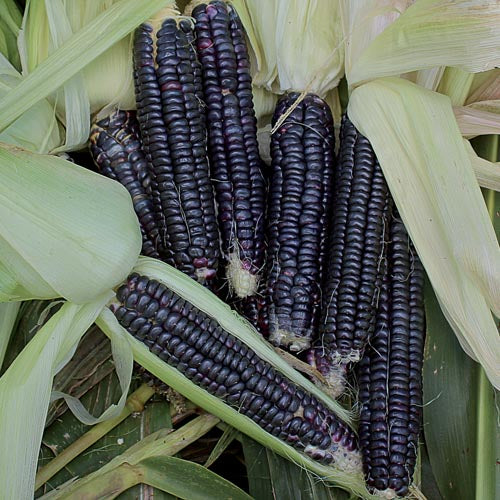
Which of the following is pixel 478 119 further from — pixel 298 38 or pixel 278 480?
pixel 278 480

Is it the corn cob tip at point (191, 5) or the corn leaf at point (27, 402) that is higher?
the corn cob tip at point (191, 5)

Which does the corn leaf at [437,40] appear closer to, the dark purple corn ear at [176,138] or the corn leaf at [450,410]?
the dark purple corn ear at [176,138]

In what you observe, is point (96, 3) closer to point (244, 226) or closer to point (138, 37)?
point (138, 37)

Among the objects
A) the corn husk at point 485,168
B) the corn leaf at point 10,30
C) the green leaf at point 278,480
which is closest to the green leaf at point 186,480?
the green leaf at point 278,480

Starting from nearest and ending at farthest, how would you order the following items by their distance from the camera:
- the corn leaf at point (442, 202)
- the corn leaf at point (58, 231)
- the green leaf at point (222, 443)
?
1. the corn leaf at point (58, 231)
2. the corn leaf at point (442, 202)
3. the green leaf at point (222, 443)

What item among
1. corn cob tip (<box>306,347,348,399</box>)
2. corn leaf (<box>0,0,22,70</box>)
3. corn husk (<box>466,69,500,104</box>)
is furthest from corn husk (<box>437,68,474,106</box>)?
corn leaf (<box>0,0,22,70</box>)

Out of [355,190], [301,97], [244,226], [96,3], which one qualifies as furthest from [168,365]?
[96,3]
